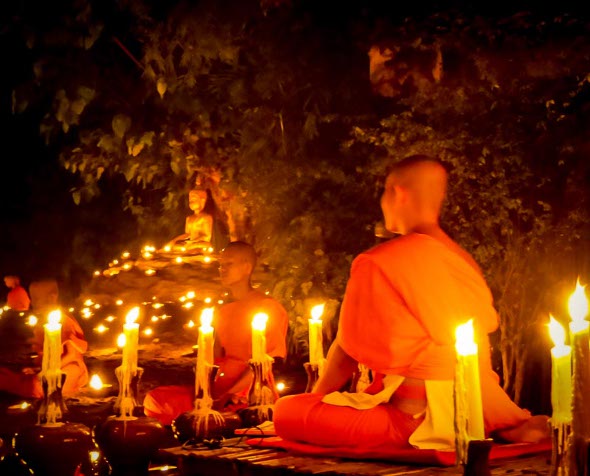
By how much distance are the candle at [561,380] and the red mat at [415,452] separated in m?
1.17

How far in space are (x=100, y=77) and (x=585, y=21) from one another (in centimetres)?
509

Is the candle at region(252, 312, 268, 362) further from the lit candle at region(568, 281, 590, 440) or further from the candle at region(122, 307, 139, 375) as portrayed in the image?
the lit candle at region(568, 281, 590, 440)

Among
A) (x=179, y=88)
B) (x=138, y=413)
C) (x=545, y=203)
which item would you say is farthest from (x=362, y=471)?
(x=179, y=88)

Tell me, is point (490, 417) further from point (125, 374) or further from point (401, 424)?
point (125, 374)

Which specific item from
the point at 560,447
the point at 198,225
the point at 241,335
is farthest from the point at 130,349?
the point at 198,225

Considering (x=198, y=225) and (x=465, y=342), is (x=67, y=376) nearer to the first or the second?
(x=198, y=225)

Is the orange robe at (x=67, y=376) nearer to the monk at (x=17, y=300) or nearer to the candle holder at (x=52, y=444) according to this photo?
the candle holder at (x=52, y=444)

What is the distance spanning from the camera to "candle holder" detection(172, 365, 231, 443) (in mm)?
3832

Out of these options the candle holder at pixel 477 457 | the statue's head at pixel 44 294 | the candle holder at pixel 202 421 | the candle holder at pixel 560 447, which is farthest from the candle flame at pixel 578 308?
the statue's head at pixel 44 294

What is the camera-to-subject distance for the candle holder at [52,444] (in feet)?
11.6

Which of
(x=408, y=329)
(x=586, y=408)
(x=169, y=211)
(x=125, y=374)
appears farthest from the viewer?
(x=169, y=211)

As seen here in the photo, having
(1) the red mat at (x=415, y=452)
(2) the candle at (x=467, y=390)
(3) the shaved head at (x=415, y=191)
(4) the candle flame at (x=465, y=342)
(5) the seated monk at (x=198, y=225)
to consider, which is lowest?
(1) the red mat at (x=415, y=452)

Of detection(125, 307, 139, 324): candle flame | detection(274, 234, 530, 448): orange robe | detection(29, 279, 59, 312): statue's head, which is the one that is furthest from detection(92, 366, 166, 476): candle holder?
detection(29, 279, 59, 312): statue's head

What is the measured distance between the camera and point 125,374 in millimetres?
3785
